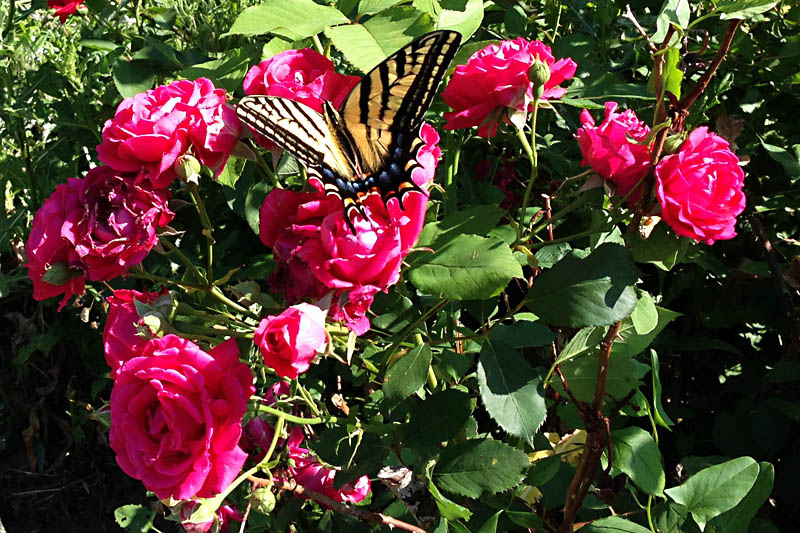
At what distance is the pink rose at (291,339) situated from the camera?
2.49ft

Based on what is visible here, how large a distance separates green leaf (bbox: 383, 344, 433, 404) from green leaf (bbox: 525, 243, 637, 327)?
153 millimetres

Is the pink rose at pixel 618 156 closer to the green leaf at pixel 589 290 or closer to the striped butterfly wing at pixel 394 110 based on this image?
the green leaf at pixel 589 290

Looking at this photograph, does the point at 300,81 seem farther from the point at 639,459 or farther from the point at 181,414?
the point at 639,459

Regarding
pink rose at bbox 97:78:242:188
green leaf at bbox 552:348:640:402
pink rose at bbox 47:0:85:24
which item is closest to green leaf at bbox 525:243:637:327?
green leaf at bbox 552:348:640:402

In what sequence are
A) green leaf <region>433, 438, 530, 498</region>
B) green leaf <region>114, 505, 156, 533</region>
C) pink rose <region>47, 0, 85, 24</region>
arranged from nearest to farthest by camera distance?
green leaf <region>433, 438, 530, 498</region> < green leaf <region>114, 505, 156, 533</region> < pink rose <region>47, 0, 85, 24</region>

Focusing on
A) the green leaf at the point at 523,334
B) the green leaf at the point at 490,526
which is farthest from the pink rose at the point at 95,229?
the green leaf at the point at 490,526

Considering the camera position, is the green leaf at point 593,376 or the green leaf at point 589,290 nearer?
the green leaf at point 589,290

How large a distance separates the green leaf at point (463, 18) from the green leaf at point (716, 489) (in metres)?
0.69

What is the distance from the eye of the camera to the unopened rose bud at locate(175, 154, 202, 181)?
90cm

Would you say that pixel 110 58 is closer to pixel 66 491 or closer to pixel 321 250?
pixel 66 491

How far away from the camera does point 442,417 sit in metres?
1.02

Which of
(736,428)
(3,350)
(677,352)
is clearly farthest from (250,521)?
(3,350)

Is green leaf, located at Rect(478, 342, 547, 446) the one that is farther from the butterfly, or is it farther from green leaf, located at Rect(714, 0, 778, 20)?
green leaf, located at Rect(714, 0, 778, 20)

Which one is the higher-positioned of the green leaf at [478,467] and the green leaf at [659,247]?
the green leaf at [659,247]
